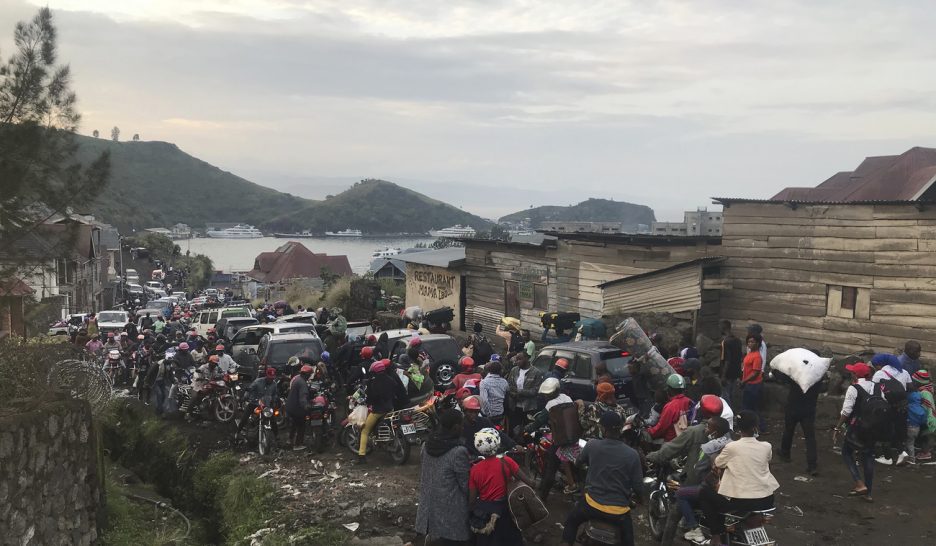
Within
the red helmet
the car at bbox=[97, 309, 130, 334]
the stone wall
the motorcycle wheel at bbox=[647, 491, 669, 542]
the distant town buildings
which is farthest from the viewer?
the car at bbox=[97, 309, 130, 334]

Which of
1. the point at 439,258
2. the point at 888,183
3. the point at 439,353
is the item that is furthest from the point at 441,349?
the point at 888,183

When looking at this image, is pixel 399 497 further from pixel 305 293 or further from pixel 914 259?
pixel 305 293

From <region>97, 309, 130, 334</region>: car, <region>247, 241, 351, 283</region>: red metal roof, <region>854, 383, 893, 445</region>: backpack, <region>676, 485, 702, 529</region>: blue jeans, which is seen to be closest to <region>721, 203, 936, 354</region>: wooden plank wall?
<region>854, 383, 893, 445</region>: backpack

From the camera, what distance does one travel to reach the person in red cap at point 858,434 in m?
9.49

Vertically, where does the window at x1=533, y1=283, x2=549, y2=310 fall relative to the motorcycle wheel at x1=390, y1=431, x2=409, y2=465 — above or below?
above

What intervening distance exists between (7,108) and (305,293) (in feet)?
102

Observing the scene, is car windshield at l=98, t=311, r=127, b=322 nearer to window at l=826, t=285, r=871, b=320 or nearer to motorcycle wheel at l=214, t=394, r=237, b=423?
motorcycle wheel at l=214, t=394, r=237, b=423

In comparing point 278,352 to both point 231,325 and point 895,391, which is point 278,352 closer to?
point 231,325

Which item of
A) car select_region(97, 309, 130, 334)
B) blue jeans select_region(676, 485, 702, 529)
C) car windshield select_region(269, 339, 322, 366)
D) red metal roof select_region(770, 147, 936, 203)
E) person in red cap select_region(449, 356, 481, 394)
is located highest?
red metal roof select_region(770, 147, 936, 203)

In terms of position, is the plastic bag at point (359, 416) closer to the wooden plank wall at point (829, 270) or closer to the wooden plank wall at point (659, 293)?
the wooden plank wall at point (659, 293)

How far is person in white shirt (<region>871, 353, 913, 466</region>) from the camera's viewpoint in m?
9.38

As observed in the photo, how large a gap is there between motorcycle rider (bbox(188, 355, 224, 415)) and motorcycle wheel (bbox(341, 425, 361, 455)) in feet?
13.9

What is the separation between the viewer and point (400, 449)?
12.5m

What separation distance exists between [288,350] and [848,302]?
12117 mm
